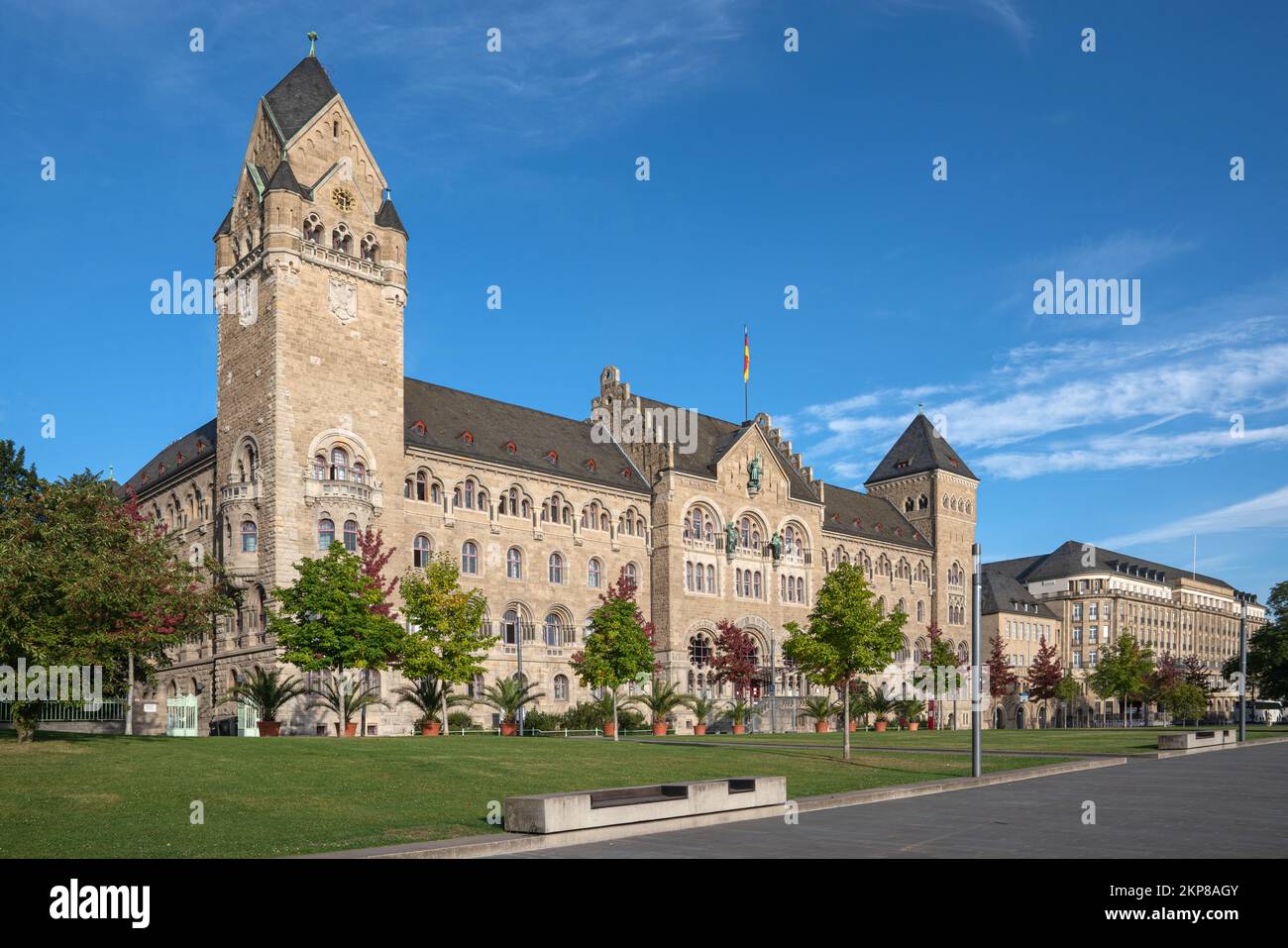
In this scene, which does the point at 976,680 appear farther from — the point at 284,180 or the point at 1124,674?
the point at 1124,674

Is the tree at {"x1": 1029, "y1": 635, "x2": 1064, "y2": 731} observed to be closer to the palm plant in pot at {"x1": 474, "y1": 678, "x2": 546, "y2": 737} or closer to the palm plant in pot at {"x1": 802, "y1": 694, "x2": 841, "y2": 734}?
the palm plant in pot at {"x1": 802, "y1": 694, "x2": 841, "y2": 734}

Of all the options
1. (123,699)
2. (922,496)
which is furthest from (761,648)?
(123,699)

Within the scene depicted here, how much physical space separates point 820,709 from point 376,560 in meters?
27.9

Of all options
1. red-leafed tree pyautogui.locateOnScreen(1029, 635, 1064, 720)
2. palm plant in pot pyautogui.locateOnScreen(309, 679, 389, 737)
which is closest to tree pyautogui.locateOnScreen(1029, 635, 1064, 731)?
red-leafed tree pyautogui.locateOnScreen(1029, 635, 1064, 720)

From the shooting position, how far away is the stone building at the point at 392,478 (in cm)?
5216

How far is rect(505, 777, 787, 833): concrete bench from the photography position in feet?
51.4

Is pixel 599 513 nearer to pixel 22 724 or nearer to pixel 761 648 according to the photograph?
pixel 761 648

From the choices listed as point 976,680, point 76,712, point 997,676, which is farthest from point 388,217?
point 997,676

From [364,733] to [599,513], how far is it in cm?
2205

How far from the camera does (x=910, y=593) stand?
91125mm

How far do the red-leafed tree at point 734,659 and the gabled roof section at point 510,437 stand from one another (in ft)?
33.1

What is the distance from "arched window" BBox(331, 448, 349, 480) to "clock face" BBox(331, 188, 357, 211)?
39.7 feet

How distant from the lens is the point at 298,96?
56.4 metres

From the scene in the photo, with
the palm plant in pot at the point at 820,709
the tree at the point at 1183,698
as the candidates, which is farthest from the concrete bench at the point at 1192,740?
the tree at the point at 1183,698
